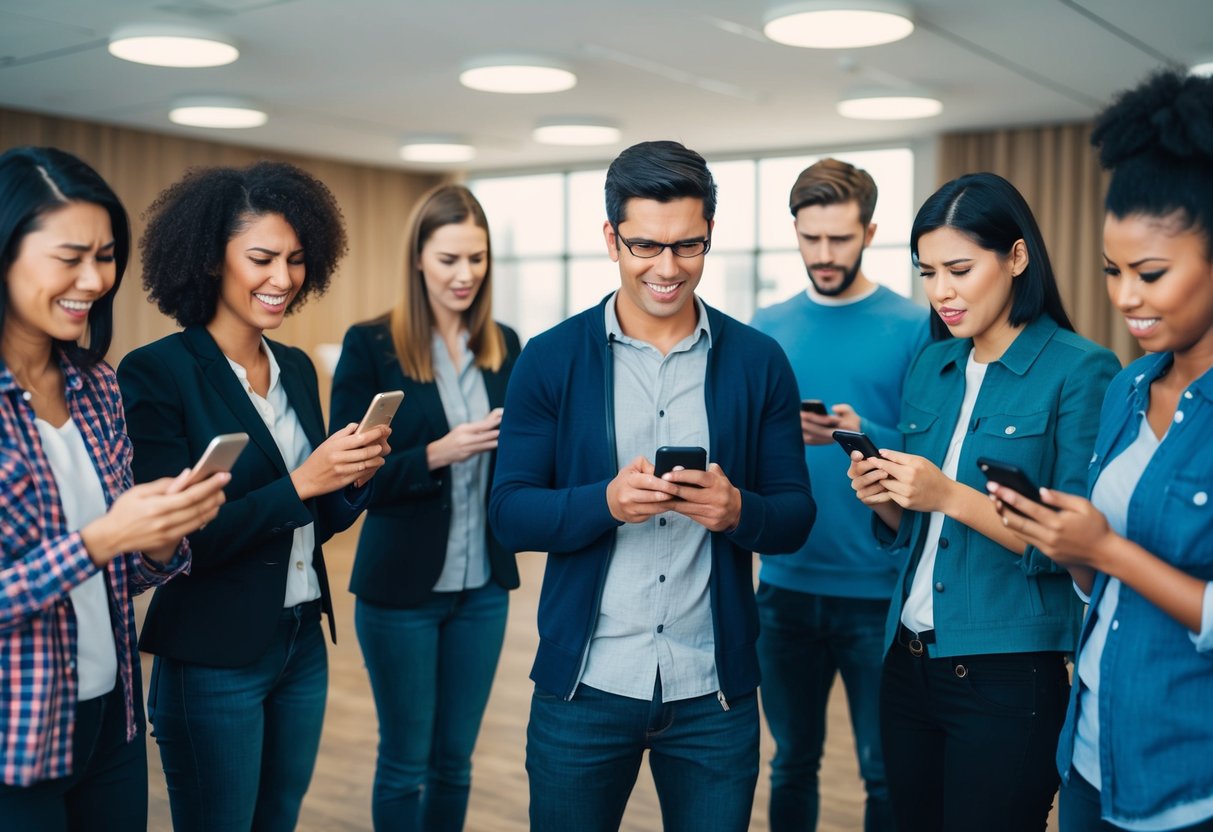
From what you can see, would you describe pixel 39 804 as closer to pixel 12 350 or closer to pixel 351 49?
→ pixel 12 350

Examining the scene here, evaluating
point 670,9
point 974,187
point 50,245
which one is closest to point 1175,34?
point 670,9

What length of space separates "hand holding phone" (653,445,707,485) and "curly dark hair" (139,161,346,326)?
39.3 inches

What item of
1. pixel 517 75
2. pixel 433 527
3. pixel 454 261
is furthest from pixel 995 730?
pixel 517 75

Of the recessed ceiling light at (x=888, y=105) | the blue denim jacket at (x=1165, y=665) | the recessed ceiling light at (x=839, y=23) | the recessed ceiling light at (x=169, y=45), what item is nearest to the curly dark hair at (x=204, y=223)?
the blue denim jacket at (x=1165, y=665)

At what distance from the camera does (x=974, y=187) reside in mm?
2039

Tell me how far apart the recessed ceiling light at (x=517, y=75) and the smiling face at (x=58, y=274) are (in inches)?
185

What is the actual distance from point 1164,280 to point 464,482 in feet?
5.89

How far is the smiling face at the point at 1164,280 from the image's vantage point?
1.54 m

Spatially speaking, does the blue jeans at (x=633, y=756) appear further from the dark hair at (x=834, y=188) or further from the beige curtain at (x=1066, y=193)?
the beige curtain at (x=1066, y=193)

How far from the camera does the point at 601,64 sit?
20.7ft

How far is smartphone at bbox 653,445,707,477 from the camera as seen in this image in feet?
5.85

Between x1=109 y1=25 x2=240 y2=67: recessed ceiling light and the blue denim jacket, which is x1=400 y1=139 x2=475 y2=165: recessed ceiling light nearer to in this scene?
x1=109 y1=25 x2=240 y2=67: recessed ceiling light

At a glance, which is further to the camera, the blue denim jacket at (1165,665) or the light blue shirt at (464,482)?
the light blue shirt at (464,482)

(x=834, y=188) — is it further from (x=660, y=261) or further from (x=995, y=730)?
(x=995, y=730)
